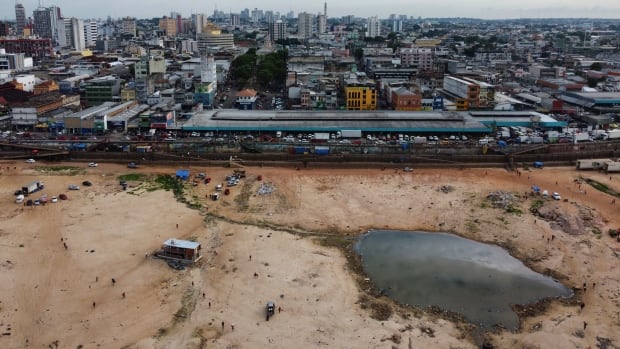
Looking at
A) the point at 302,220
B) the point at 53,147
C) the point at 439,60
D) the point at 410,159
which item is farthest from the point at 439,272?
the point at 439,60

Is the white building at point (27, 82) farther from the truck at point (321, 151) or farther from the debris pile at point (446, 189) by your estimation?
the debris pile at point (446, 189)

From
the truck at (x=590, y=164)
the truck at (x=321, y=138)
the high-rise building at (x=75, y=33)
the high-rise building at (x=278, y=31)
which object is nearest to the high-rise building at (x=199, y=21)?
the high-rise building at (x=278, y=31)

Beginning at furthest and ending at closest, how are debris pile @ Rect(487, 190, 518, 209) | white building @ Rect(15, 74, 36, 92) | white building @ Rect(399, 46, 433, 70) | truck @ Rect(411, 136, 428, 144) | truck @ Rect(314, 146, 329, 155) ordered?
white building @ Rect(399, 46, 433, 70)
white building @ Rect(15, 74, 36, 92)
truck @ Rect(411, 136, 428, 144)
truck @ Rect(314, 146, 329, 155)
debris pile @ Rect(487, 190, 518, 209)

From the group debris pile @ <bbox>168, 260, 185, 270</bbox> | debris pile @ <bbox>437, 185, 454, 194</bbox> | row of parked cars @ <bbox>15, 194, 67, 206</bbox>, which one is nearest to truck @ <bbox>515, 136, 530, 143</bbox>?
debris pile @ <bbox>437, 185, 454, 194</bbox>

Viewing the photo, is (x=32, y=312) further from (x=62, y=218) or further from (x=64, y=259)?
(x=62, y=218)

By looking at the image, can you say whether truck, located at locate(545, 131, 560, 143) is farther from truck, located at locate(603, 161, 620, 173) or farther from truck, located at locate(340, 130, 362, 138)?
truck, located at locate(340, 130, 362, 138)

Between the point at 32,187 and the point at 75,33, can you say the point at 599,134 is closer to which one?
the point at 32,187
